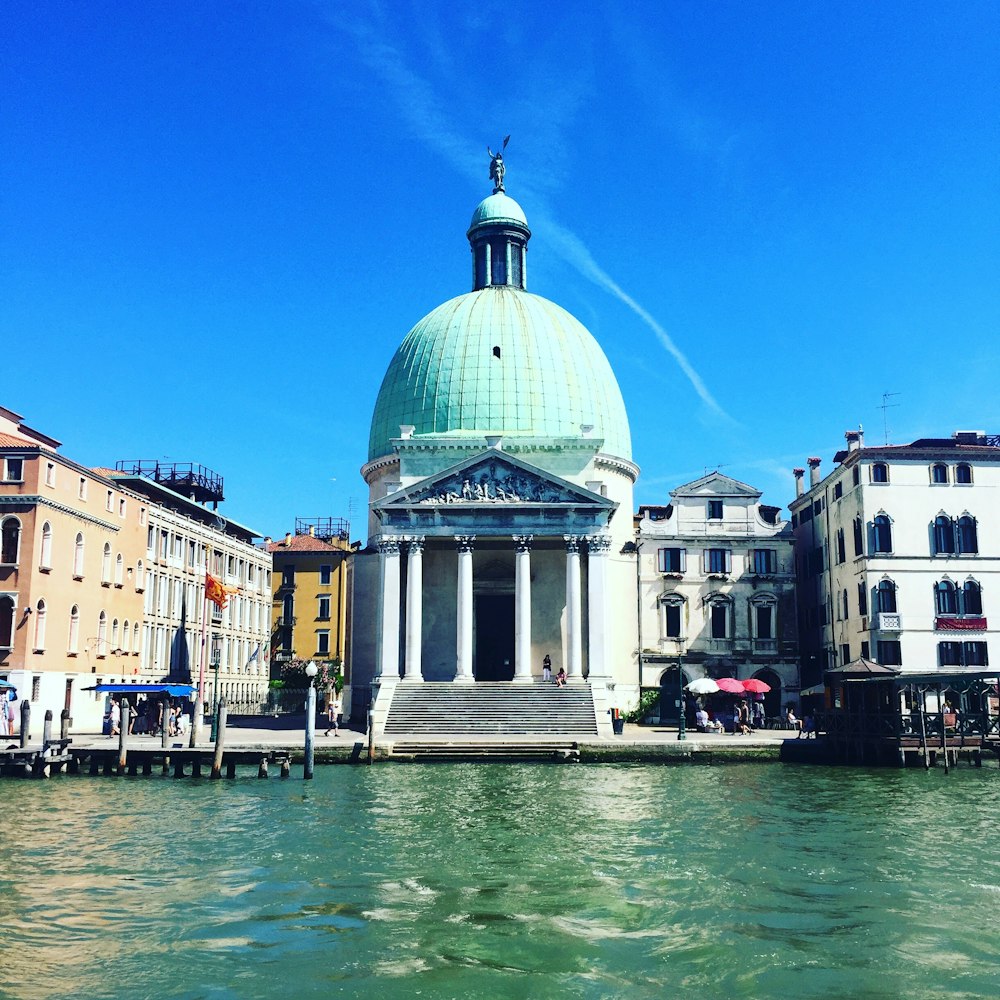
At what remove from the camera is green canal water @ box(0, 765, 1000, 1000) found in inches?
473

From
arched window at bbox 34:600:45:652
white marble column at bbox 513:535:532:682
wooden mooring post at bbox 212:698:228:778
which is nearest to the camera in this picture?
wooden mooring post at bbox 212:698:228:778

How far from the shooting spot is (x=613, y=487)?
52969 mm

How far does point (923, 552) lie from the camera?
151 ft

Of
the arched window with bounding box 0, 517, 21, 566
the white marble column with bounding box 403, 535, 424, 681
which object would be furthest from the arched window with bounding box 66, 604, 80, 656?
the white marble column with bounding box 403, 535, 424, 681

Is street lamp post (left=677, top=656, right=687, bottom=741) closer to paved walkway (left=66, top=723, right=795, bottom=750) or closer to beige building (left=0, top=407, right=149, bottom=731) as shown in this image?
paved walkway (left=66, top=723, right=795, bottom=750)

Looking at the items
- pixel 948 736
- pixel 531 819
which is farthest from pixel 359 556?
pixel 531 819

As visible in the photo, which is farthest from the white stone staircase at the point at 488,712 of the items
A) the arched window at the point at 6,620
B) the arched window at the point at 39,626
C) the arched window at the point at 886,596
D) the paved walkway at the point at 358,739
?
the arched window at the point at 6,620

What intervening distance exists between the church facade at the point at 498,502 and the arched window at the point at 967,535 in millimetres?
13566

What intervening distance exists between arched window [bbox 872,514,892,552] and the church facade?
10.5 metres

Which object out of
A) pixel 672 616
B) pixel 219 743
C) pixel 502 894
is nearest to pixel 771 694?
pixel 672 616

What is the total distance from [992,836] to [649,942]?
10.3 m

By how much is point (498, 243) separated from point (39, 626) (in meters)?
27.8

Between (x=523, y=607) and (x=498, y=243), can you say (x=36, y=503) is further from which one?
(x=498, y=243)

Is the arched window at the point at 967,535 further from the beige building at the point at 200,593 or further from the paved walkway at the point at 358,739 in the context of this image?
the beige building at the point at 200,593
